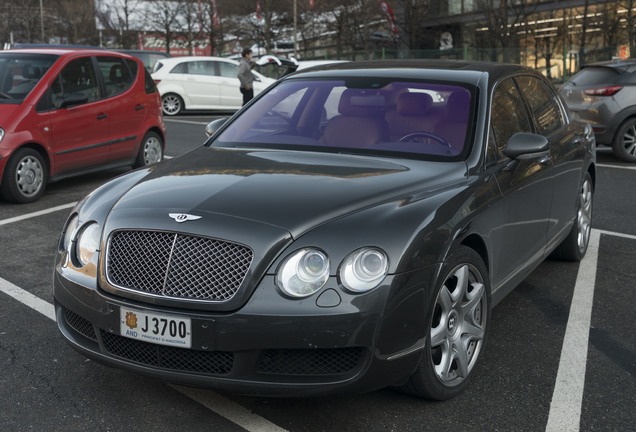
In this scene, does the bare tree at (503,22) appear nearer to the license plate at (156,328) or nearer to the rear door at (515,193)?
the rear door at (515,193)

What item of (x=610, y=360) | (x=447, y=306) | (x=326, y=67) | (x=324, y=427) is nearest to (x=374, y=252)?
(x=447, y=306)

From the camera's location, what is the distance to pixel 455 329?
11.6 ft

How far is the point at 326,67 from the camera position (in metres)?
5.10

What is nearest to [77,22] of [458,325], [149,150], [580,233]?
[149,150]

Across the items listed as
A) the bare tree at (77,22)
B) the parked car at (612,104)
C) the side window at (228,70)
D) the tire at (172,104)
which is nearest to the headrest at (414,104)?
the parked car at (612,104)

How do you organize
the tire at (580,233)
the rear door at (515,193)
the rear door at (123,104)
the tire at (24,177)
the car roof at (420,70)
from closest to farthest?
the rear door at (515,193) → the car roof at (420,70) → the tire at (580,233) → the tire at (24,177) → the rear door at (123,104)

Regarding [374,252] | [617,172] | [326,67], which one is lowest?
[617,172]

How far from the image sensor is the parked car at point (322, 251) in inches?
118

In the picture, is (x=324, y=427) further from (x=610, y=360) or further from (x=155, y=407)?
(x=610, y=360)

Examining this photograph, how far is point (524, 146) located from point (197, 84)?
17.1 meters

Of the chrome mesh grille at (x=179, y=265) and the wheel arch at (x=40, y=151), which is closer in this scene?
the chrome mesh grille at (x=179, y=265)

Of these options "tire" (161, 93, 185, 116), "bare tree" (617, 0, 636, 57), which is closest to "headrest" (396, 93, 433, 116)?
"tire" (161, 93, 185, 116)

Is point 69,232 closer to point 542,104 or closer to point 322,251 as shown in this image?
point 322,251

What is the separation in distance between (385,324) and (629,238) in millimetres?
4477
